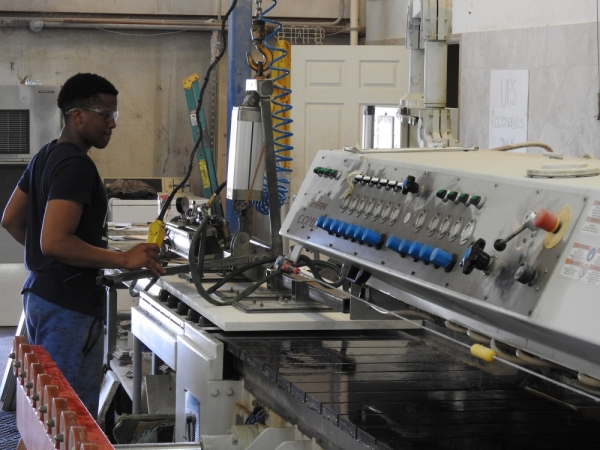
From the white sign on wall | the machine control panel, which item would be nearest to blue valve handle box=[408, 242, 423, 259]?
the machine control panel

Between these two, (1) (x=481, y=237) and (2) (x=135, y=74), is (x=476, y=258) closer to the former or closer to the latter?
(1) (x=481, y=237)

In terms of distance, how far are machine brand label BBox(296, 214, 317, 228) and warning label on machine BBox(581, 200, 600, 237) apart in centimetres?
103

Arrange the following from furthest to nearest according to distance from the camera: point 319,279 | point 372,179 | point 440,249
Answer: point 319,279
point 372,179
point 440,249

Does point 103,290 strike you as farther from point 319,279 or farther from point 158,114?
point 158,114

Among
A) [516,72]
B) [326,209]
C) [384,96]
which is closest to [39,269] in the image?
[326,209]

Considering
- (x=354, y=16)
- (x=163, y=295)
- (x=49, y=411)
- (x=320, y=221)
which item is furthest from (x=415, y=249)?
(x=354, y=16)

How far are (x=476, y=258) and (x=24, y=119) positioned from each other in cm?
583

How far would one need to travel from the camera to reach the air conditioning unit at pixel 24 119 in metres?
6.89

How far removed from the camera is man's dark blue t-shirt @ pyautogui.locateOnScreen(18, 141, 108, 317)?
113 inches

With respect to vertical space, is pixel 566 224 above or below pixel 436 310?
above

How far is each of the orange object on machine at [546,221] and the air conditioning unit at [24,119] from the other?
229 inches

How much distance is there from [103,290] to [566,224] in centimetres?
193

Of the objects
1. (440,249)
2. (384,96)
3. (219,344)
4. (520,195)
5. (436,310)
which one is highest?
(384,96)

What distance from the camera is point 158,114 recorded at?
8180mm
